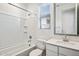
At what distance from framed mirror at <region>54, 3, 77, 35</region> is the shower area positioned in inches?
41.0

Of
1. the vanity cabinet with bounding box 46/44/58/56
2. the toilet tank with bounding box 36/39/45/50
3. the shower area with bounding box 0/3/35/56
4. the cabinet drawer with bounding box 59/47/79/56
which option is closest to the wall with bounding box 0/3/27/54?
the shower area with bounding box 0/3/35/56

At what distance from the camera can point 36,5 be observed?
246cm

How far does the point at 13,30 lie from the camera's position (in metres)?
2.22

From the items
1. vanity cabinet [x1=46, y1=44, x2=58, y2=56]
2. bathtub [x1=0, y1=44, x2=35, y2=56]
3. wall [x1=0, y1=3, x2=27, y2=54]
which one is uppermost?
wall [x1=0, y1=3, x2=27, y2=54]

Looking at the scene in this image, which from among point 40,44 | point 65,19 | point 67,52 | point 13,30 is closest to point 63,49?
point 67,52

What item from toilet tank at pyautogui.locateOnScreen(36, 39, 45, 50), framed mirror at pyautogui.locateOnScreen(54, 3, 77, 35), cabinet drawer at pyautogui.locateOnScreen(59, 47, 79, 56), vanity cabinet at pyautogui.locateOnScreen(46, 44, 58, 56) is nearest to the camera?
cabinet drawer at pyautogui.locateOnScreen(59, 47, 79, 56)

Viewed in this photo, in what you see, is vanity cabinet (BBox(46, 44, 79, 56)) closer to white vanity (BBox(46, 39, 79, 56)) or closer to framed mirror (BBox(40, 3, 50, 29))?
white vanity (BBox(46, 39, 79, 56))

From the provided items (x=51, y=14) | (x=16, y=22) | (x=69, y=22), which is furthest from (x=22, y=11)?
(x=69, y=22)

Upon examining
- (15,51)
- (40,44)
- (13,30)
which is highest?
(13,30)

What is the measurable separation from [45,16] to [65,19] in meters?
0.68

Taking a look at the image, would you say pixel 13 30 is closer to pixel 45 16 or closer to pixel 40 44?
pixel 40 44

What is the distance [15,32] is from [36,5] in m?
1.11

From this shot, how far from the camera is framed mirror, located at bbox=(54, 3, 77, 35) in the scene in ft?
5.99

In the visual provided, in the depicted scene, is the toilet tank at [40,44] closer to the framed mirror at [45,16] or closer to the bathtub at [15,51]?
the bathtub at [15,51]
